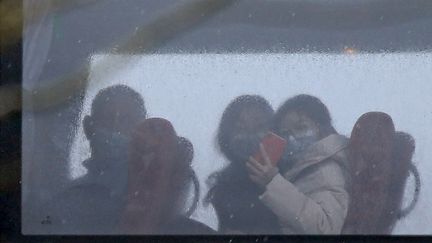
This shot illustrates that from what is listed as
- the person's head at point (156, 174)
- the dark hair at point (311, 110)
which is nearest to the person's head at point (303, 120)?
the dark hair at point (311, 110)

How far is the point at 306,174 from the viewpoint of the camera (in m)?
3.19

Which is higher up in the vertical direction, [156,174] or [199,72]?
[199,72]

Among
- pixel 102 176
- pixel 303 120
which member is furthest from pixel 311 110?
pixel 102 176

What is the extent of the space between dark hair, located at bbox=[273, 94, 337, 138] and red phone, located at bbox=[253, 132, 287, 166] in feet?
0.16

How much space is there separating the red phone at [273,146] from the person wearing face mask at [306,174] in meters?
0.01

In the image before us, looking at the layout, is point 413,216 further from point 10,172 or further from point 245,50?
point 10,172

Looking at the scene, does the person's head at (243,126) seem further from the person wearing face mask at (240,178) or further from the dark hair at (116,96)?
the dark hair at (116,96)

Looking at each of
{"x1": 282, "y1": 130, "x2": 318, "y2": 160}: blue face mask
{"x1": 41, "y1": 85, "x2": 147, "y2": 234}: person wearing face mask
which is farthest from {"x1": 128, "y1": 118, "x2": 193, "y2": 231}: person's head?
{"x1": 282, "y1": 130, "x2": 318, "y2": 160}: blue face mask

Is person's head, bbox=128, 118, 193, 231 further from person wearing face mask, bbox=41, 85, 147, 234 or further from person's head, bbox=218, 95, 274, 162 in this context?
person's head, bbox=218, 95, 274, 162

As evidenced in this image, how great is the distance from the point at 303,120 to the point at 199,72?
11.5 inches

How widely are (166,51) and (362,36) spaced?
50 centimetres

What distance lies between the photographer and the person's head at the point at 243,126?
3.17 m

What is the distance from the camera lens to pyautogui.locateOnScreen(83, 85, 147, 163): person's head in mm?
3207

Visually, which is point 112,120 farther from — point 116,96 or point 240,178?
point 240,178
